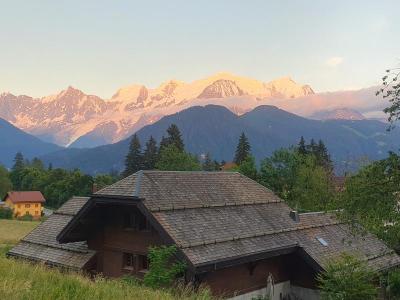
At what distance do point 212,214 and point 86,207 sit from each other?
5975 millimetres

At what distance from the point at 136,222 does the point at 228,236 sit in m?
4.50

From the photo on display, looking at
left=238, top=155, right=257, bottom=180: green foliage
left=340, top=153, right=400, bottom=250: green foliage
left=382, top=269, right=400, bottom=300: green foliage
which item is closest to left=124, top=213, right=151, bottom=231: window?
left=340, top=153, right=400, bottom=250: green foliage

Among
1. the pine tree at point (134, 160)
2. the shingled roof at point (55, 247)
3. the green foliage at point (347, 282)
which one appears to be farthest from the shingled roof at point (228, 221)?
the pine tree at point (134, 160)

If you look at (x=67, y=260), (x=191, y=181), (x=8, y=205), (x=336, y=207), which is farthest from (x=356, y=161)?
(x=8, y=205)

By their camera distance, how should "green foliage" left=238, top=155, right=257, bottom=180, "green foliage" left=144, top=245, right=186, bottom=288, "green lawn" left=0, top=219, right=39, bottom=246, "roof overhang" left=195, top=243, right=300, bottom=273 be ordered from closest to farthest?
"green foliage" left=144, top=245, right=186, bottom=288 < "roof overhang" left=195, top=243, right=300, bottom=273 < "green foliage" left=238, top=155, right=257, bottom=180 < "green lawn" left=0, top=219, right=39, bottom=246

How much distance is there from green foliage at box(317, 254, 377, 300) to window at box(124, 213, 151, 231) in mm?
8452

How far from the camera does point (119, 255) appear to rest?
22.0 metres

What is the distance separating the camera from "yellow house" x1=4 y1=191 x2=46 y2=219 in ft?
355

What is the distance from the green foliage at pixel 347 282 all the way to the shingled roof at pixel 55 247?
11.9 metres

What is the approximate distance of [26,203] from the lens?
108 meters

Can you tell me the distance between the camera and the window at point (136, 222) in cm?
2094

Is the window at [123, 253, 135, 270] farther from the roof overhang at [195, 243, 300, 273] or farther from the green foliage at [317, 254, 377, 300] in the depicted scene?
the green foliage at [317, 254, 377, 300]

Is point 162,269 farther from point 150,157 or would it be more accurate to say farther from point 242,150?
point 150,157

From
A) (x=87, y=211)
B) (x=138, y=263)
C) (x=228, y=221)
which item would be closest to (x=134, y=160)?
(x=87, y=211)
